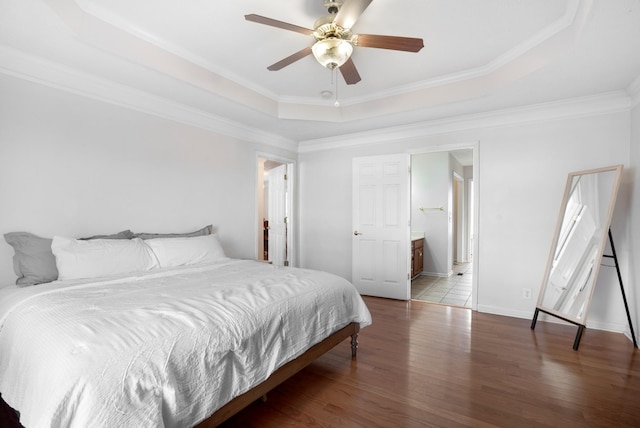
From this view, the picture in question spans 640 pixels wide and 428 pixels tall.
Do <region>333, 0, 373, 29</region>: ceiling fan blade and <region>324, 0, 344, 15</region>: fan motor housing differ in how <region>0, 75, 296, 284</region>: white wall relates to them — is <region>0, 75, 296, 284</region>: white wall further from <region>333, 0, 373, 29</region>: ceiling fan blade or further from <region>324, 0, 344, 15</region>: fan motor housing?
<region>333, 0, 373, 29</region>: ceiling fan blade

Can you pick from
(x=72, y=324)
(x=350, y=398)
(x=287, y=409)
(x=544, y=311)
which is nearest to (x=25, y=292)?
(x=72, y=324)

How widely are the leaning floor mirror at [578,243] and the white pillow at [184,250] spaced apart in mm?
3441

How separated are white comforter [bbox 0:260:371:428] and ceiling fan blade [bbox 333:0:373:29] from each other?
1.70 metres

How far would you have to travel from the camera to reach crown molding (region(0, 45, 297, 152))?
2.32m

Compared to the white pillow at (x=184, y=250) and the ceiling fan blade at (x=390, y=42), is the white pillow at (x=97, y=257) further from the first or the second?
the ceiling fan blade at (x=390, y=42)

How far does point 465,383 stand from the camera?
2156mm

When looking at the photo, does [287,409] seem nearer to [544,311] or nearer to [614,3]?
[544,311]

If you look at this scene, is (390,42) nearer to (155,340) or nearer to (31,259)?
(155,340)

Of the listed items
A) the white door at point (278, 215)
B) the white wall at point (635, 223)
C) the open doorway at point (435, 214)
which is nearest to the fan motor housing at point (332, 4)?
the white wall at point (635, 223)

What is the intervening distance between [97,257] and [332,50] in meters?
2.29

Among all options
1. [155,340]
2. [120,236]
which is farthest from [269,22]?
[120,236]

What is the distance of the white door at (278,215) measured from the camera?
5141mm

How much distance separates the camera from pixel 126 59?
2.40m

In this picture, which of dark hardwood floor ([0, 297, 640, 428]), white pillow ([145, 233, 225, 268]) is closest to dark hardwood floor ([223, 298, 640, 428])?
dark hardwood floor ([0, 297, 640, 428])
